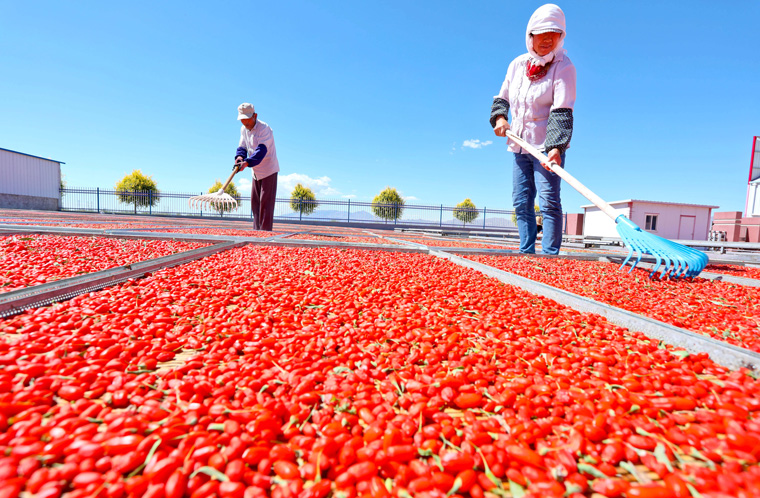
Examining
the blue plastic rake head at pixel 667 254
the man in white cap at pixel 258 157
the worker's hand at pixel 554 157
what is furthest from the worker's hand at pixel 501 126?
the man in white cap at pixel 258 157

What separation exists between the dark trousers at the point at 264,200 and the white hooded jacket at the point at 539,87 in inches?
156

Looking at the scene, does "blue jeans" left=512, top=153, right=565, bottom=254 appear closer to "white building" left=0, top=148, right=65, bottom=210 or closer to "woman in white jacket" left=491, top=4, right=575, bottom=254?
"woman in white jacket" left=491, top=4, right=575, bottom=254

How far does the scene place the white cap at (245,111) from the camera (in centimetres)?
546

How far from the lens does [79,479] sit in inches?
26.2

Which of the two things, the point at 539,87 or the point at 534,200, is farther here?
the point at 534,200

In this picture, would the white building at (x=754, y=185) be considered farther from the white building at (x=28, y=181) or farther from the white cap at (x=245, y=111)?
the white building at (x=28, y=181)

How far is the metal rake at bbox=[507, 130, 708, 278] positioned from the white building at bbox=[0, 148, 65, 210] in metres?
29.4

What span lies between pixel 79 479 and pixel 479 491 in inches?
32.0

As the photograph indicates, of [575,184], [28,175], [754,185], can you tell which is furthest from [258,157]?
[754,185]

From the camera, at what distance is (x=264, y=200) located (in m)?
6.07

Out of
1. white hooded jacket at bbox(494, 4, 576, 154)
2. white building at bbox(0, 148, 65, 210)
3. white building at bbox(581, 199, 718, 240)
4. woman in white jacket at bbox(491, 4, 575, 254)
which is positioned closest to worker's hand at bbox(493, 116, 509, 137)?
woman in white jacket at bbox(491, 4, 575, 254)

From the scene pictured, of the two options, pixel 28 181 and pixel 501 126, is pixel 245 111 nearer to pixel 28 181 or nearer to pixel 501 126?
pixel 501 126

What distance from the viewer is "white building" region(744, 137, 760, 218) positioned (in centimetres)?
2200

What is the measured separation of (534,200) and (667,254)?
1643 millimetres
